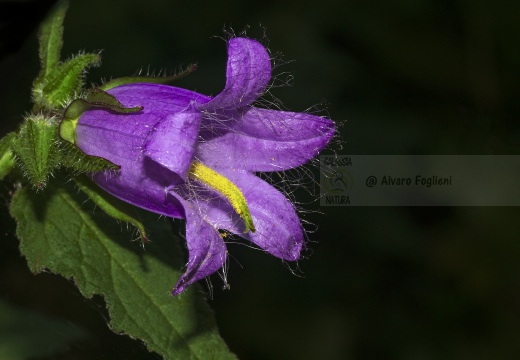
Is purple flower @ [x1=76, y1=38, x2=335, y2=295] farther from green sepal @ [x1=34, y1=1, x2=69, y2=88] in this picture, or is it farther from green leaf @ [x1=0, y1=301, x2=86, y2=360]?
green leaf @ [x1=0, y1=301, x2=86, y2=360]

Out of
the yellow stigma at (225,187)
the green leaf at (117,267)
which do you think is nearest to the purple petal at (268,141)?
the yellow stigma at (225,187)

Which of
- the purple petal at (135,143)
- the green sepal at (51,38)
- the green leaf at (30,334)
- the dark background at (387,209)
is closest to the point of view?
the purple petal at (135,143)

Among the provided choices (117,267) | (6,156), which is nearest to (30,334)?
(117,267)

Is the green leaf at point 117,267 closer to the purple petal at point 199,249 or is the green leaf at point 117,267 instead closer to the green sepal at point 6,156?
the green sepal at point 6,156

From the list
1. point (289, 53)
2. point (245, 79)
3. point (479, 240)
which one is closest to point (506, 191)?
point (479, 240)

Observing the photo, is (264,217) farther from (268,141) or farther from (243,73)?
(243,73)

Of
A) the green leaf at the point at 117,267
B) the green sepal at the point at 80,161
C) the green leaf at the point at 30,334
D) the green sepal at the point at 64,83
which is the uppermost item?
the green sepal at the point at 64,83
